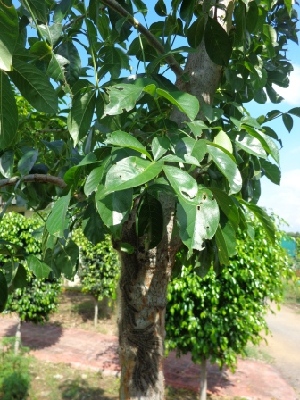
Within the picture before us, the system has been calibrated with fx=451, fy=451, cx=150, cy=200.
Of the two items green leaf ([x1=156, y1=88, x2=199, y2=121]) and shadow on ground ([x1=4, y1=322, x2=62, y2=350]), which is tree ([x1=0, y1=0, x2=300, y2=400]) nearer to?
green leaf ([x1=156, y1=88, x2=199, y2=121])

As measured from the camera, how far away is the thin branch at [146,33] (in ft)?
4.21

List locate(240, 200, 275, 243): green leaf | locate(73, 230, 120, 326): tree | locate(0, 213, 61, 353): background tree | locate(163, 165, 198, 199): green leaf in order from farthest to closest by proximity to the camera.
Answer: locate(73, 230, 120, 326): tree → locate(0, 213, 61, 353): background tree → locate(240, 200, 275, 243): green leaf → locate(163, 165, 198, 199): green leaf

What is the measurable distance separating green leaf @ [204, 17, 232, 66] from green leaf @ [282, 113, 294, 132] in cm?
40

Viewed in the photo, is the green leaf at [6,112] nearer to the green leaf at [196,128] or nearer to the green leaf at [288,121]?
the green leaf at [196,128]

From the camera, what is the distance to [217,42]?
120 centimetres

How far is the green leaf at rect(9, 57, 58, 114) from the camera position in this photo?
0.71 meters

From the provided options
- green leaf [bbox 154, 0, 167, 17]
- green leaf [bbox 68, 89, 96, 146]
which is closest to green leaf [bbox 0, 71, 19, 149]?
green leaf [bbox 68, 89, 96, 146]

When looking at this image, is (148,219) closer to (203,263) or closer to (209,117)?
(209,117)

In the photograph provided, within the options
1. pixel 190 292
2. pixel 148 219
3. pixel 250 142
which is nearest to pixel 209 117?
pixel 250 142

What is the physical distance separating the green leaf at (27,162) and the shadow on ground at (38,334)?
17.2ft

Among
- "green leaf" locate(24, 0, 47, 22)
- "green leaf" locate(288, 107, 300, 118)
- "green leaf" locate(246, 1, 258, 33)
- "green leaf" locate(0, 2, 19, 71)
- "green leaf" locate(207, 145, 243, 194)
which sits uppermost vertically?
"green leaf" locate(246, 1, 258, 33)

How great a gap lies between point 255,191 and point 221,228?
2.83ft

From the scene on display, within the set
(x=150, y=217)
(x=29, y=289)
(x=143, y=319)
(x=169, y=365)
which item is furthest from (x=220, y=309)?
(x=150, y=217)

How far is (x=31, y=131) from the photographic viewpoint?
1.78 m
